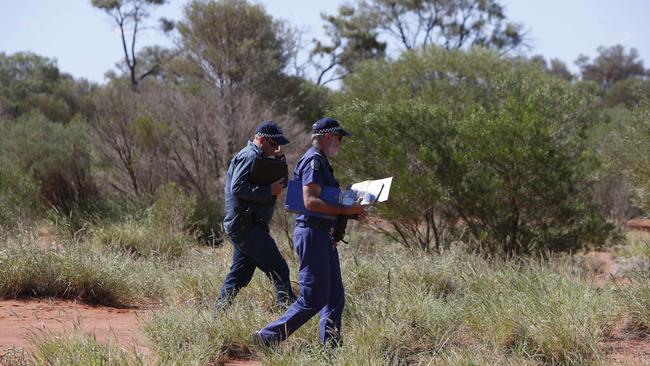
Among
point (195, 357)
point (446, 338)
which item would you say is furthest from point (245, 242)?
point (446, 338)

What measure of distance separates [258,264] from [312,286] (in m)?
1.22

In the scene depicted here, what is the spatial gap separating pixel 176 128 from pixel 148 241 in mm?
5352

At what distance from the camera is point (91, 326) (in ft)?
21.5

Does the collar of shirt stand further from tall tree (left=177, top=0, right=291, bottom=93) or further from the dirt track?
tall tree (left=177, top=0, right=291, bottom=93)

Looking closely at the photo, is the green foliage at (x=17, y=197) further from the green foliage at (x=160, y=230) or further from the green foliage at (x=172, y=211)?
the green foliage at (x=172, y=211)

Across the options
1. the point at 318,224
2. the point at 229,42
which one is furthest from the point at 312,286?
the point at 229,42

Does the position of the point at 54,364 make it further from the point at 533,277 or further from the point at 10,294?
the point at 533,277

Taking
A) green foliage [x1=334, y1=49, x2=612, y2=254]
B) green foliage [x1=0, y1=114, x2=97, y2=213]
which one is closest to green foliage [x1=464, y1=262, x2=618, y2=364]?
green foliage [x1=334, y1=49, x2=612, y2=254]

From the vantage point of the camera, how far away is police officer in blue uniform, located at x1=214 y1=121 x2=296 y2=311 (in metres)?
6.10

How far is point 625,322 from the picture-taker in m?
6.17

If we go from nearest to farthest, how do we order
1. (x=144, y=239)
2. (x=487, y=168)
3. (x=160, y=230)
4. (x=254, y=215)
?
(x=254, y=215) < (x=487, y=168) < (x=144, y=239) < (x=160, y=230)

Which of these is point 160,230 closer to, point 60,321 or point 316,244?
point 60,321

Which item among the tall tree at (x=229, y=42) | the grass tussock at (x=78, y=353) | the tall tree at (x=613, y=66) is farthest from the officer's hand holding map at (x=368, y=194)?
the tall tree at (x=613, y=66)

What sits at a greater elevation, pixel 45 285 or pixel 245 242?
pixel 245 242
